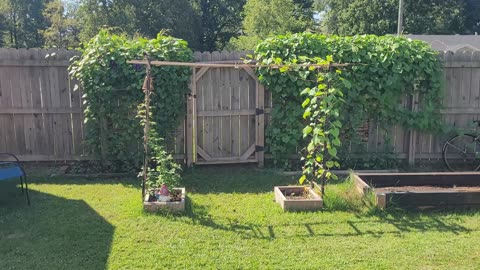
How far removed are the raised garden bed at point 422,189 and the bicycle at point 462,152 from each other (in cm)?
152

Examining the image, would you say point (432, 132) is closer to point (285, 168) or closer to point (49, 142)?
point (285, 168)

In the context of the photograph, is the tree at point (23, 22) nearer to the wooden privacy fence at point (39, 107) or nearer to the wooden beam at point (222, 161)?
the wooden privacy fence at point (39, 107)

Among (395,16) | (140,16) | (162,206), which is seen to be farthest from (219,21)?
(162,206)

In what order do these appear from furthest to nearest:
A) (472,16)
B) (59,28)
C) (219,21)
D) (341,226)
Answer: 1. (219,21)
2. (472,16)
3. (59,28)
4. (341,226)

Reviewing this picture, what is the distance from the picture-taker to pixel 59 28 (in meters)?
36.5

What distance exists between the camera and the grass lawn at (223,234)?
12.2ft

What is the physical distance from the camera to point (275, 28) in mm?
30156

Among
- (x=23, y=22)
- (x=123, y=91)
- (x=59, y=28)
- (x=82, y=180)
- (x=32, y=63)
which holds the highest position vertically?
(x=23, y=22)

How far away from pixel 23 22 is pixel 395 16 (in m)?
32.5

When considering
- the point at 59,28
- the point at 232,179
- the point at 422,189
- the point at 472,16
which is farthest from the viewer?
the point at 472,16

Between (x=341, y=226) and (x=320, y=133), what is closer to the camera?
(x=341, y=226)

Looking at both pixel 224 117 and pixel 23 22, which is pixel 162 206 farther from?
pixel 23 22

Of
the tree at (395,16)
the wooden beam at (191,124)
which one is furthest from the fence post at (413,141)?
the tree at (395,16)

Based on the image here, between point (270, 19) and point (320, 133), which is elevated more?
point (270, 19)
